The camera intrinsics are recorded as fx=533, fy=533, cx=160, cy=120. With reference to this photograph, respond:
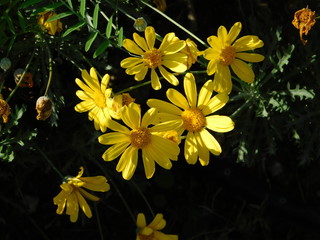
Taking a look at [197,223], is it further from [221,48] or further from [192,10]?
[221,48]

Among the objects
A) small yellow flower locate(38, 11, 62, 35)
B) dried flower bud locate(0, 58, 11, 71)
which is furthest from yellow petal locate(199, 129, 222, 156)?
dried flower bud locate(0, 58, 11, 71)

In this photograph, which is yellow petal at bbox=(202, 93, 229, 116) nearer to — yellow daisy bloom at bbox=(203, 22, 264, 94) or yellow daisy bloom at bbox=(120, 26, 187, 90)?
yellow daisy bloom at bbox=(203, 22, 264, 94)

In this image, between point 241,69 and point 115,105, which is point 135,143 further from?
point 241,69

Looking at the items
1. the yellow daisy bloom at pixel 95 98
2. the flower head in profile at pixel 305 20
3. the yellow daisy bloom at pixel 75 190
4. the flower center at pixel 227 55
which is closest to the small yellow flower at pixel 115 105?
the yellow daisy bloom at pixel 95 98

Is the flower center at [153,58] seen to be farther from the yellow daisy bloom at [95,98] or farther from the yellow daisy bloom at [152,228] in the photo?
the yellow daisy bloom at [152,228]

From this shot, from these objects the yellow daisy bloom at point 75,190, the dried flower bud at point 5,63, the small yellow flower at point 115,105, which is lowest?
the yellow daisy bloom at point 75,190

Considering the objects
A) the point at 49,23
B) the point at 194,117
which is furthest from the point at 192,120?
the point at 49,23

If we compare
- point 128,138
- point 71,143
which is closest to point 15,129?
point 71,143
